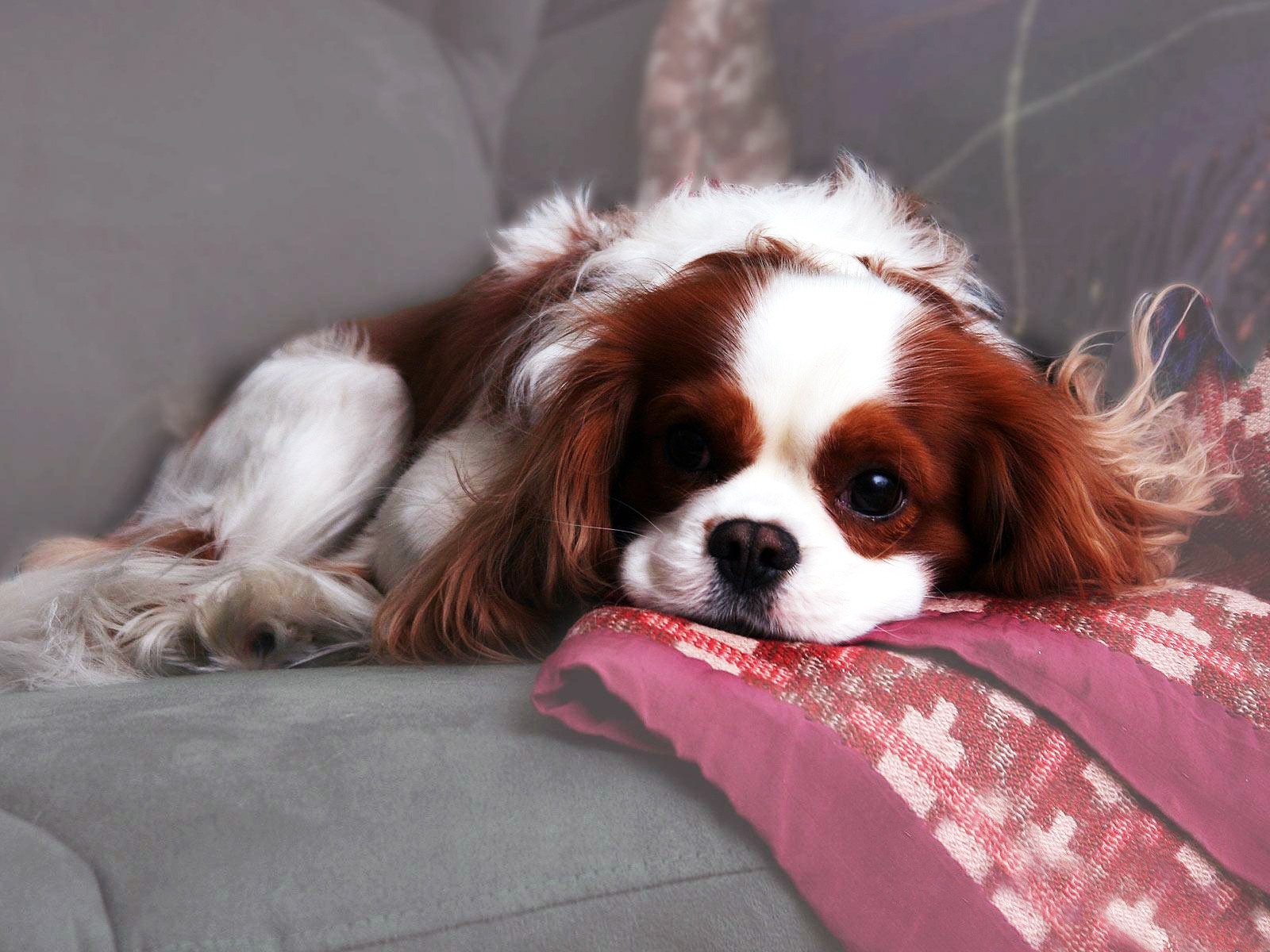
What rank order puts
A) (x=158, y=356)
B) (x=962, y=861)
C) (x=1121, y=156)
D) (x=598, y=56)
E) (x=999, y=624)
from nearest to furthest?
(x=962, y=861)
(x=999, y=624)
(x=1121, y=156)
(x=158, y=356)
(x=598, y=56)

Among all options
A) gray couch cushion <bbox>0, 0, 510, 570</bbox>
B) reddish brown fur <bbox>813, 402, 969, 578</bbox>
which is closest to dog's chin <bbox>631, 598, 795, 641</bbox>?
reddish brown fur <bbox>813, 402, 969, 578</bbox>

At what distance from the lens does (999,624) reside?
3.47 ft

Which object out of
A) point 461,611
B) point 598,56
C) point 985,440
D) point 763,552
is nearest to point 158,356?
point 461,611

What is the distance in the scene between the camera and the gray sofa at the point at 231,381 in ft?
2.53

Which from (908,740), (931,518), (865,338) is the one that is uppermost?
(865,338)

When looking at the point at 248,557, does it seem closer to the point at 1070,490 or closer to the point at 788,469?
the point at 788,469

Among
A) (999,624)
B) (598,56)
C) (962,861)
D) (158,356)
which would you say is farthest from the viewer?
(598,56)

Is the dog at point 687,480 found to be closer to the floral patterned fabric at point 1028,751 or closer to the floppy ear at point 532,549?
the floppy ear at point 532,549

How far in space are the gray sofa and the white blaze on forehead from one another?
Answer: 356 millimetres

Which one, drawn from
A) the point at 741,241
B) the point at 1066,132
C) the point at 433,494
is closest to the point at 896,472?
the point at 741,241

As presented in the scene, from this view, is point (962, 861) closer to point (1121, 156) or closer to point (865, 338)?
point (865, 338)

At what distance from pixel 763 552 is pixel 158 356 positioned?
111cm

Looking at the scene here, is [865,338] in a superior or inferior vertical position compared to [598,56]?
inferior

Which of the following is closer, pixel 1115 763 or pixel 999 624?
pixel 1115 763
